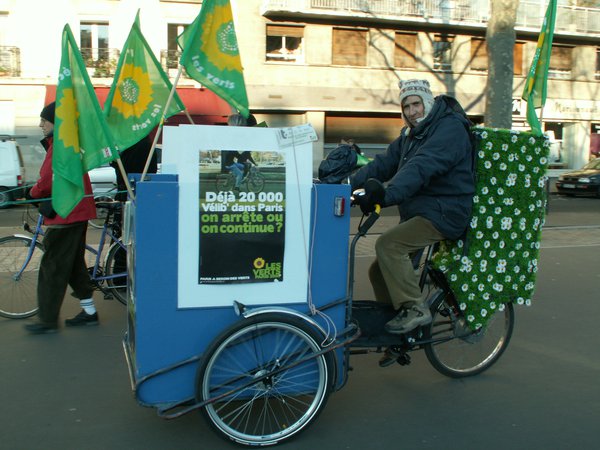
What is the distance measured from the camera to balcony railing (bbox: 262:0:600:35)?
24.3 metres

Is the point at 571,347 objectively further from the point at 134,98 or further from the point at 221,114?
the point at 221,114

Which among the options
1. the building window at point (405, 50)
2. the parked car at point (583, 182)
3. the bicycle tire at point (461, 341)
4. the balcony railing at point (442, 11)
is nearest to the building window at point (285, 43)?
the balcony railing at point (442, 11)

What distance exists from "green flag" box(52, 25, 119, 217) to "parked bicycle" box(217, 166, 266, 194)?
1.93 ft

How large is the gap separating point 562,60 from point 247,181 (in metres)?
29.9

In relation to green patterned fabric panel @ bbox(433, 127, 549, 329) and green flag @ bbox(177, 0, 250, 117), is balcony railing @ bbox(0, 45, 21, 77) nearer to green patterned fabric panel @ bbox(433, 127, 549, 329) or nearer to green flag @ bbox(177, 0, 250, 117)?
green flag @ bbox(177, 0, 250, 117)

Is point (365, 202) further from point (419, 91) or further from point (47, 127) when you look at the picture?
point (47, 127)

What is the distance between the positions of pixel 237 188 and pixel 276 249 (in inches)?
14.8

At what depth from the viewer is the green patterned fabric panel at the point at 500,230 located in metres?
3.80

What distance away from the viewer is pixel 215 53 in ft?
11.0

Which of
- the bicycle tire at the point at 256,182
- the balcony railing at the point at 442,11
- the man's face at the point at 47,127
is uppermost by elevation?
the balcony railing at the point at 442,11

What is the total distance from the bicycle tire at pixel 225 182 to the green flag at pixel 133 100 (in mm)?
700

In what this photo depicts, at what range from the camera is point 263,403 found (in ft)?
11.9

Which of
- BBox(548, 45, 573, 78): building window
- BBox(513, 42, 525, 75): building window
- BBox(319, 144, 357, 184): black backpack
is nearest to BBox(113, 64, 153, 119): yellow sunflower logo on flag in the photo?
BBox(319, 144, 357, 184): black backpack

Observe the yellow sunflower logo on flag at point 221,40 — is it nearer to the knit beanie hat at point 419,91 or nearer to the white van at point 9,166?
the knit beanie hat at point 419,91
